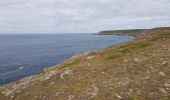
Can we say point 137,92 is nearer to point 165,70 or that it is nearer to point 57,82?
point 165,70

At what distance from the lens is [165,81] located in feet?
84.7

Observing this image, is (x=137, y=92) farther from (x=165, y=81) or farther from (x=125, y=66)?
(x=125, y=66)

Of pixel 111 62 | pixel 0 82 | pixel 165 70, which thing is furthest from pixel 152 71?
pixel 0 82

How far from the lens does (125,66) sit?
3098 centimetres

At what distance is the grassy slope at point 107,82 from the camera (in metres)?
24.1

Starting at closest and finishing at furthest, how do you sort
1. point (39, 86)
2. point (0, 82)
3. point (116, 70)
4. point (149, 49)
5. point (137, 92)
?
point (137, 92) → point (39, 86) → point (116, 70) → point (149, 49) → point (0, 82)

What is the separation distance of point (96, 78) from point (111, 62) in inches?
226

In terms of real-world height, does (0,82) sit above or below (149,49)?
below

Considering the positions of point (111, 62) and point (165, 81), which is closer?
point (165, 81)

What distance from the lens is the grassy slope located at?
79.1 ft

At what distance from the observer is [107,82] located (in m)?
26.4

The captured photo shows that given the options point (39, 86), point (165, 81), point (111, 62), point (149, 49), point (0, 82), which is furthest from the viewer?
point (0, 82)

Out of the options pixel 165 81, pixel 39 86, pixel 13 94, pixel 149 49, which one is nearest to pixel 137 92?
pixel 165 81

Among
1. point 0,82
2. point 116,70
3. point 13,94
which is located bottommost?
point 0,82
